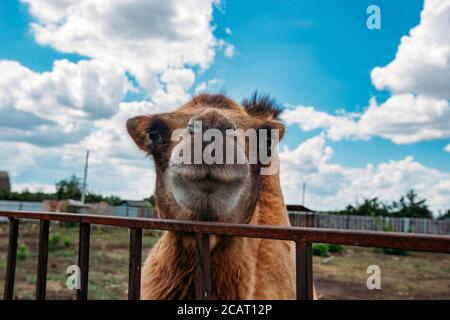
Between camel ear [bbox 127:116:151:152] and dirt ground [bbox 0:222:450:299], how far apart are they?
Answer: 24.0 feet

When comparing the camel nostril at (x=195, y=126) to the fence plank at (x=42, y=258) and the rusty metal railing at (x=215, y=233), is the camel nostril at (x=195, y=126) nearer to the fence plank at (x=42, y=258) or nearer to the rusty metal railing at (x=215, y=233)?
the rusty metal railing at (x=215, y=233)

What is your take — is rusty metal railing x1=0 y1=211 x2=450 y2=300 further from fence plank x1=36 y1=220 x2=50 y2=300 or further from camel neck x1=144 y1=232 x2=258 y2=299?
camel neck x1=144 y1=232 x2=258 y2=299

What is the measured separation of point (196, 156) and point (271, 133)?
3.37 ft

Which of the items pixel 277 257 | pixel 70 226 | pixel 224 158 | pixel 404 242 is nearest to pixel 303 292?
pixel 404 242

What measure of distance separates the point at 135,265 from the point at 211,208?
775 millimetres

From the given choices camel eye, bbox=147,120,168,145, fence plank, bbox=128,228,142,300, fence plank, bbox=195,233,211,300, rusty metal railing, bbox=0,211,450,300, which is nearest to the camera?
rusty metal railing, bbox=0,211,450,300

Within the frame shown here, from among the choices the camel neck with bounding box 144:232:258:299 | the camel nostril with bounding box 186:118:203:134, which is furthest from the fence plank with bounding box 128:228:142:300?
the camel neck with bounding box 144:232:258:299

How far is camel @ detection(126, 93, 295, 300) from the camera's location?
2.73 meters

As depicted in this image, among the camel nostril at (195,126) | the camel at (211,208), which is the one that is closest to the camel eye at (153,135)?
the camel at (211,208)

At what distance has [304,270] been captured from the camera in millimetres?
1665

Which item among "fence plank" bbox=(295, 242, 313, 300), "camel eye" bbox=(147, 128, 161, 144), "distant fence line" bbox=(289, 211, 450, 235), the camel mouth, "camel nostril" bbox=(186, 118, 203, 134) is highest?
"camel eye" bbox=(147, 128, 161, 144)

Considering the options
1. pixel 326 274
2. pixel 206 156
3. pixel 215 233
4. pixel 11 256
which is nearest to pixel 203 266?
pixel 215 233
